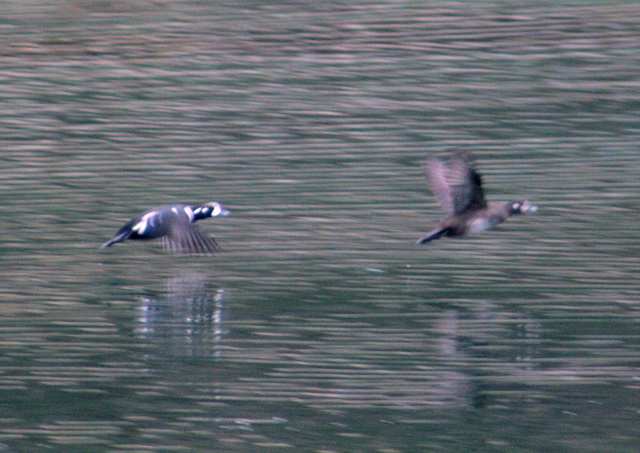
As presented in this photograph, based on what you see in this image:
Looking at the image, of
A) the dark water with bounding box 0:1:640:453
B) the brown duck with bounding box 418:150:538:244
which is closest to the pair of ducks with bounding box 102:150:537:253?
the brown duck with bounding box 418:150:538:244

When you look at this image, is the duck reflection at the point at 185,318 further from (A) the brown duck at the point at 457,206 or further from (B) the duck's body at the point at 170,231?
(A) the brown duck at the point at 457,206

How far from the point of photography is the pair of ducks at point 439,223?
543 centimetres

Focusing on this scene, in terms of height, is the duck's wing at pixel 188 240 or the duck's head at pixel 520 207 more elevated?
the duck's head at pixel 520 207

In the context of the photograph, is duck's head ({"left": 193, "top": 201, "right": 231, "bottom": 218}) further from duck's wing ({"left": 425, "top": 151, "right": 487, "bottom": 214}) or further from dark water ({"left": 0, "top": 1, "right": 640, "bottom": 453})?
duck's wing ({"left": 425, "top": 151, "right": 487, "bottom": 214})

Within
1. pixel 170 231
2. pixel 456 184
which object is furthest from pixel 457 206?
pixel 170 231

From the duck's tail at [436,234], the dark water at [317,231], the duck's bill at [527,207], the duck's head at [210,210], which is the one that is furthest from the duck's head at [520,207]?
the duck's head at [210,210]

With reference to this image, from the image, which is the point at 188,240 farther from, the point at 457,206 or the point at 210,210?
the point at 457,206

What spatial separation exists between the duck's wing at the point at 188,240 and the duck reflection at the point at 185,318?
0.13 metres

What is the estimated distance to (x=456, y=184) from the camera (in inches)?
214

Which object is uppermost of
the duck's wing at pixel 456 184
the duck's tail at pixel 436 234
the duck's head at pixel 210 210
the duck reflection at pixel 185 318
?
the duck's wing at pixel 456 184

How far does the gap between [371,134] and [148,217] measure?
1.89 m

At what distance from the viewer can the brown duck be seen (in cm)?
544

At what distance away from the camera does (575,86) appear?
7293 mm

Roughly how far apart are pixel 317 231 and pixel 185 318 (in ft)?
4.10
